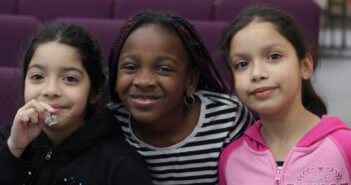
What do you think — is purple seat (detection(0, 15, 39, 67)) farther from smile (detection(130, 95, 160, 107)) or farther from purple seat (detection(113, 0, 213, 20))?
smile (detection(130, 95, 160, 107))

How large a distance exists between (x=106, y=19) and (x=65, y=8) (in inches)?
11.3

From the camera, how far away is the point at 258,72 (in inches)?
40.0

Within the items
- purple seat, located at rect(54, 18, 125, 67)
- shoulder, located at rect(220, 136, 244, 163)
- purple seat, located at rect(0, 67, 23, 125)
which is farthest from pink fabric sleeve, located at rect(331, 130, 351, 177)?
purple seat, located at rect(54, 18, 125, 67)

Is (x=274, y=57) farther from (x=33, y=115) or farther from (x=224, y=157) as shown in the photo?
(x=33, y=115)

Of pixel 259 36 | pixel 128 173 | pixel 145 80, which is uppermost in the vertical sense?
pixel 259 36

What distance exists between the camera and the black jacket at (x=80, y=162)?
1.06 m

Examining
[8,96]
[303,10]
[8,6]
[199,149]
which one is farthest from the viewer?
[8,6]

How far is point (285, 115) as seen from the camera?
108 centimetres

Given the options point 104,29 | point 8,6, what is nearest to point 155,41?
point 104,29

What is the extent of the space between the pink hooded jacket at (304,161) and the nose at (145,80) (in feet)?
0.96

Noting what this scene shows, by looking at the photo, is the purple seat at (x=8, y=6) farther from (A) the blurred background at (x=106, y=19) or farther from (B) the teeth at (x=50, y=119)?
(B) the teeth at (x=50, y=119)

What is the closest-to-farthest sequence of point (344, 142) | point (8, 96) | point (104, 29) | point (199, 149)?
point (344, 142) < point (199, 149) < point (8, 96) < point (104, 29)

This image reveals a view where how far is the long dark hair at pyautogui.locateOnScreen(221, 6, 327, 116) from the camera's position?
3.55ft

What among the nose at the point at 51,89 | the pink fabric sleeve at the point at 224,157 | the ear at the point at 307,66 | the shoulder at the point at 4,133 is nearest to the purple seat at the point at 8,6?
the shoulder at the point at 4,133
